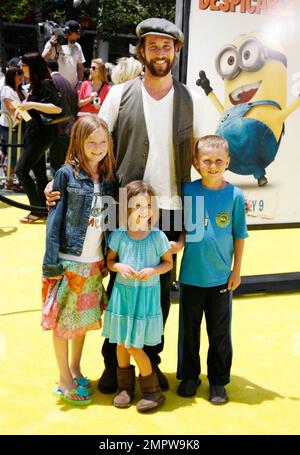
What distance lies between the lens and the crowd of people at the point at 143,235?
2.90 m

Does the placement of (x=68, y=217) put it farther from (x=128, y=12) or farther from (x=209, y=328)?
(x=128, y=12)

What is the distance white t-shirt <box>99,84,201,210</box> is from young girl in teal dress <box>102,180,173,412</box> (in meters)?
0.10

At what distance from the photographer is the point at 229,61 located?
444 centimetres

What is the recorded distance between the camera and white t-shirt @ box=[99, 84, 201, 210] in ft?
9.91

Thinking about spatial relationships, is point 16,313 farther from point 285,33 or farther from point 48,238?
point 285,33

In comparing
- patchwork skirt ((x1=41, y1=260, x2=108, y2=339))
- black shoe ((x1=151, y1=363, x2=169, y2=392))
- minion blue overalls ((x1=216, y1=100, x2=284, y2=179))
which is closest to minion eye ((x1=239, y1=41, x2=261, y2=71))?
minion blue overalls ((x1=216, y1=100, x2=284, y2=179))

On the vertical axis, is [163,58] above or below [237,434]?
above

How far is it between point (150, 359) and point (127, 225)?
707 mm

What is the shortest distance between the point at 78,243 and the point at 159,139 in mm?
625

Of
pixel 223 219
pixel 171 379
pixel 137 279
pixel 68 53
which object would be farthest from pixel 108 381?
pixel 68 53

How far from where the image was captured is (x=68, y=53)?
33.0 ft

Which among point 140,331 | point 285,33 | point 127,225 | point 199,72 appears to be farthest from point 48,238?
point 285,33

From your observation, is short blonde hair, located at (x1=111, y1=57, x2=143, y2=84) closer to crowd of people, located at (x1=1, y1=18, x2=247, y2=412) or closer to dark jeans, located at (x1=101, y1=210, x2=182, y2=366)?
crowd of people, located at (x1=1, y1=18, x2=247, y2=412)
